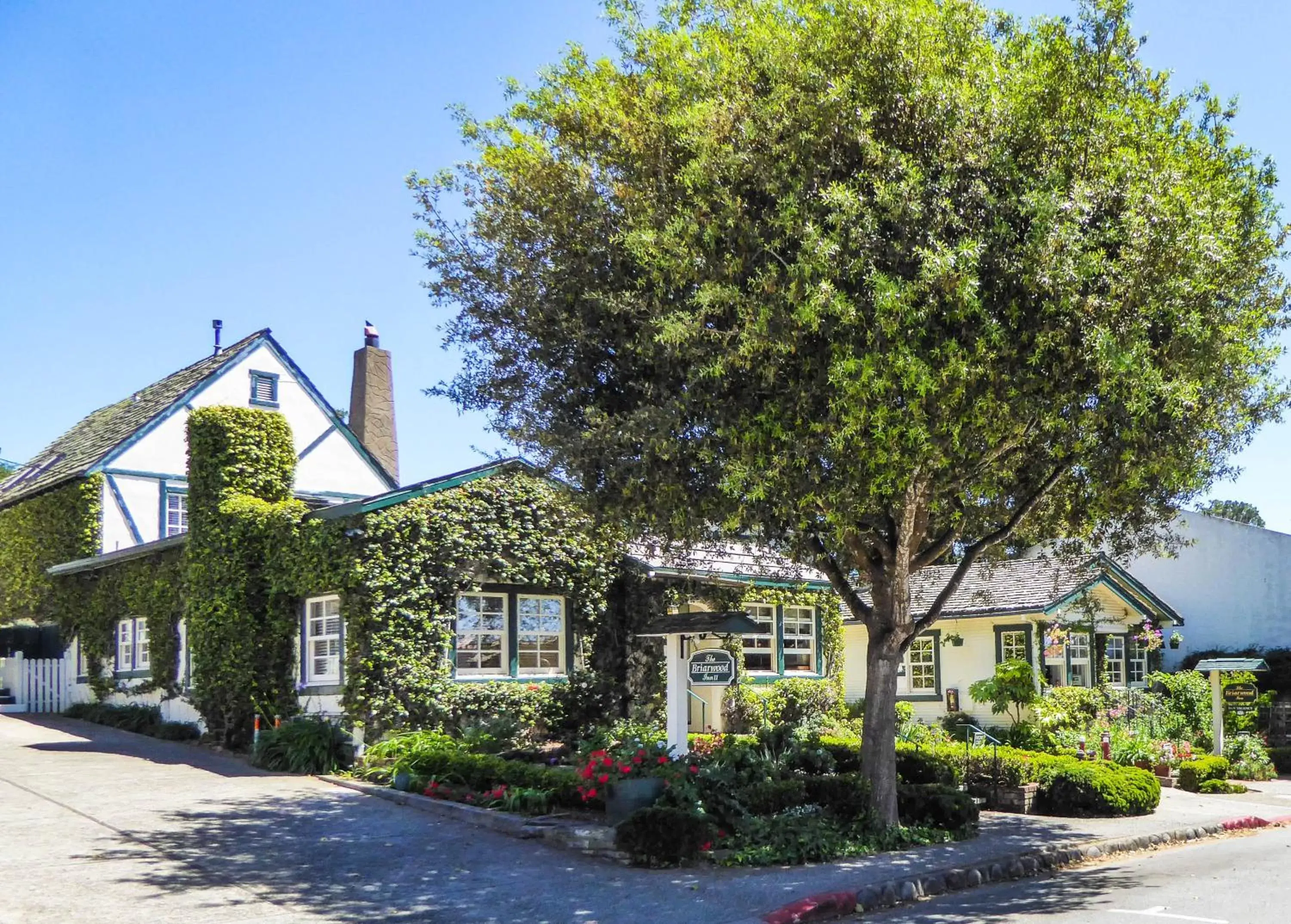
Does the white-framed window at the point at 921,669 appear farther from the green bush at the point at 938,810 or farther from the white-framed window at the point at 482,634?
the green bush at the point at 938,810

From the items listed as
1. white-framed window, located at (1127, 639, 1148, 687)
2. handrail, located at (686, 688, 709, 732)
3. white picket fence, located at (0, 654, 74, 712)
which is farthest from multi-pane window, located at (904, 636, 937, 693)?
white picket fence, located at (0, 654, 74, 712)

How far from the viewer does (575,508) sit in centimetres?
1323

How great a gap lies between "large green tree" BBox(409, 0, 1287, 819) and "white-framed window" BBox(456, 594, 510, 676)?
275 inches

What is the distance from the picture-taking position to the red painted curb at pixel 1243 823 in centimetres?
1523

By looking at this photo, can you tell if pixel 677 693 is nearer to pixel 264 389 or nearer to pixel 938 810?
pixel 938 810

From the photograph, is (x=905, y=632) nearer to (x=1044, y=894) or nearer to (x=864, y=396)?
(x=1044, y=894)

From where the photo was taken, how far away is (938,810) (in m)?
13.2

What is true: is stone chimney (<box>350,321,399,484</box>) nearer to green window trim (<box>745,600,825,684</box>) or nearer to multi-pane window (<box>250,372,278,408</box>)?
multi-pane window (<box>250,372,278,408</box>)

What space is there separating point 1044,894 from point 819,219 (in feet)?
21.8

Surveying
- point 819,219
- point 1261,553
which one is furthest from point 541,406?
point 1261,553

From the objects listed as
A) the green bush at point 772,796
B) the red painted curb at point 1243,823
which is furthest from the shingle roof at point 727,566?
the red painted curb at point 1243,823

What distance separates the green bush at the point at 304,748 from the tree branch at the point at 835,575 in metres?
7.94

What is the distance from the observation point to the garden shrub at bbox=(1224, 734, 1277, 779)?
70.9 ft

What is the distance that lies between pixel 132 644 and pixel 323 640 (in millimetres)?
7160
